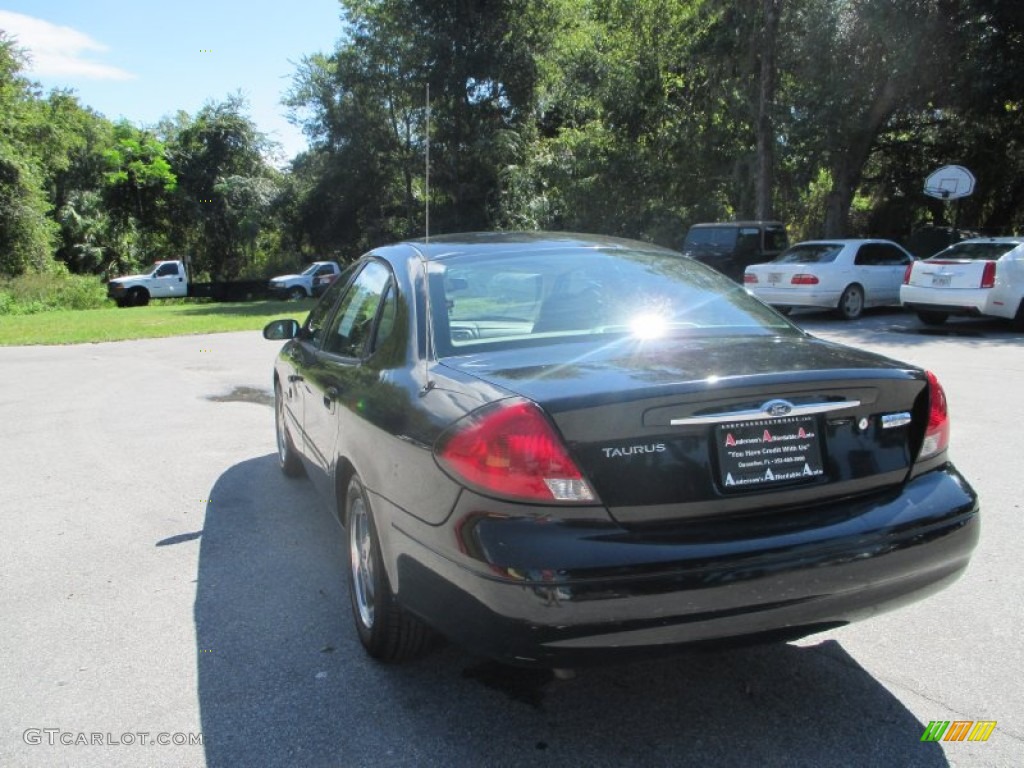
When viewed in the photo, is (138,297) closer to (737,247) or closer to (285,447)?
(737,247)

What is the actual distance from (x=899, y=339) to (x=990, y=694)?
36.5 ft


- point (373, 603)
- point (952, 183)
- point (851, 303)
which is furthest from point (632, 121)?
point (373, 603)

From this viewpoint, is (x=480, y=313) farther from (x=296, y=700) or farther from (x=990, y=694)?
(x=990, y=694)

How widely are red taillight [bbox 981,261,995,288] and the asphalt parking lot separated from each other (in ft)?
29.2

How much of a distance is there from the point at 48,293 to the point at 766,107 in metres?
26.1

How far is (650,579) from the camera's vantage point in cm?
232

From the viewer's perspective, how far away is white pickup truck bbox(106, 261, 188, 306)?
33375mm

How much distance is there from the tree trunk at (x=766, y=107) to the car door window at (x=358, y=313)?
2088cm

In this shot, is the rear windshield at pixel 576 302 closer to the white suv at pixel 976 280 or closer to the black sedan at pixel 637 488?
the black sedan at pixel 637 488

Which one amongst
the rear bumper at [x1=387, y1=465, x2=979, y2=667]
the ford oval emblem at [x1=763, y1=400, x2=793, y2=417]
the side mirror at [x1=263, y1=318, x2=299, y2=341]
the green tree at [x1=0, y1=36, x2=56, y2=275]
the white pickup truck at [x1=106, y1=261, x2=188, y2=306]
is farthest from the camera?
the white pickup truck at [x1=106, y1=261, x2=188, y2=306]

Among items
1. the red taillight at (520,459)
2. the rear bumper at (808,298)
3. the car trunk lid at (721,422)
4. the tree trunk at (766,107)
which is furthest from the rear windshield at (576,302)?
the tree trunk at (766,107)

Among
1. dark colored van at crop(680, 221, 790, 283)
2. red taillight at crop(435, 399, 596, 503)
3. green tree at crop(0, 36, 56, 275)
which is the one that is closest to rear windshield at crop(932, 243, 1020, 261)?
dark colored van at crop(680, 221, 790, 283)

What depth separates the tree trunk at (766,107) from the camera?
22.8 meters

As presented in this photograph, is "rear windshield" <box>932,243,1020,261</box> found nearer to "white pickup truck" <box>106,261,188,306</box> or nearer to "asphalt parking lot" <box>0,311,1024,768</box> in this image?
"asphalt parking lot" <box>0,311,1024,768</box>
